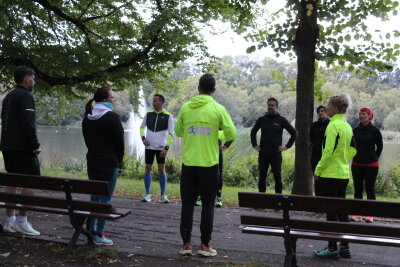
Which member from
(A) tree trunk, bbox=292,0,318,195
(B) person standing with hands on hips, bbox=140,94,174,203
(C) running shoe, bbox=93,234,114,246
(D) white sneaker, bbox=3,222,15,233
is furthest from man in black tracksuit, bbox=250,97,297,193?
(D) white sneaker, bbox=3,222,15,233

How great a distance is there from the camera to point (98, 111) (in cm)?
491

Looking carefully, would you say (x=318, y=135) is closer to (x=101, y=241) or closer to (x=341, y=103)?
(x=341, y=103)

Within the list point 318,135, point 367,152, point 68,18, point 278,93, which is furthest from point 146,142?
point 278,93

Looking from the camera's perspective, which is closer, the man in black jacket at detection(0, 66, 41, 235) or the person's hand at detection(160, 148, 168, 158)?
the man in black jacket at detection(0, 66, 41, 235)

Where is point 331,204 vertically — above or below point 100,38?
below

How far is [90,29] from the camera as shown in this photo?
452 inches

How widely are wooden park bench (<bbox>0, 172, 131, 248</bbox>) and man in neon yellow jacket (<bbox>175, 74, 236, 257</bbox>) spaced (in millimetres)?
720

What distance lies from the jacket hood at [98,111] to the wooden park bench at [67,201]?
2.51ft

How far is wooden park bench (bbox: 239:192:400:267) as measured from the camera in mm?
3803

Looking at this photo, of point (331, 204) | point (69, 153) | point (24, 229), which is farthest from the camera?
point (69, 153)

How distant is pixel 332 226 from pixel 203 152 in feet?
5.04

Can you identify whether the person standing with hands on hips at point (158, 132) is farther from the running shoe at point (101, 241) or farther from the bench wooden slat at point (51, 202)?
the bench wooden slat at point (51, 202)

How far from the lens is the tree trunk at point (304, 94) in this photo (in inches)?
312

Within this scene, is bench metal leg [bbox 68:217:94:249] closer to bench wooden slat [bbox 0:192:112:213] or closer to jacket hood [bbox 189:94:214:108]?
bench wooden slat [bbox 0:192:112:213]
